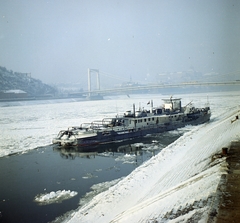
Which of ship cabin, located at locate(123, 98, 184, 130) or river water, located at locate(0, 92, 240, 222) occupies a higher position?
ship cabin, located at locate(123, 98, 184, 130)

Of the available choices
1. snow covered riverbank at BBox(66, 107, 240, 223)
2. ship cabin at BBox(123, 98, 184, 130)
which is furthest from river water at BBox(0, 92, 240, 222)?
ship cabin at BBox(123, 98, 184, 130)

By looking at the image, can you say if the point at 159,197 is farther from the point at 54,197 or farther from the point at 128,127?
the point at 128,127

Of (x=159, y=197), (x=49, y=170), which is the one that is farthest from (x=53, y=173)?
(x=159, y=197)

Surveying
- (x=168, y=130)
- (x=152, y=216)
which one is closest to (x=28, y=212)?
(x=152, y=216)

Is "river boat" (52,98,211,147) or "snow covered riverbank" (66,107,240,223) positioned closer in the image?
"snow covered riverbank" (66,107,240,223)

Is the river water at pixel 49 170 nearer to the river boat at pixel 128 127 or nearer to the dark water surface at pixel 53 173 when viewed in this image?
the dark water surface at pixel 53 173

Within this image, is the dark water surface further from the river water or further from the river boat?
the river boat

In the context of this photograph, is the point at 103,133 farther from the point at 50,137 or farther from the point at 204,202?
the point at 204,202
